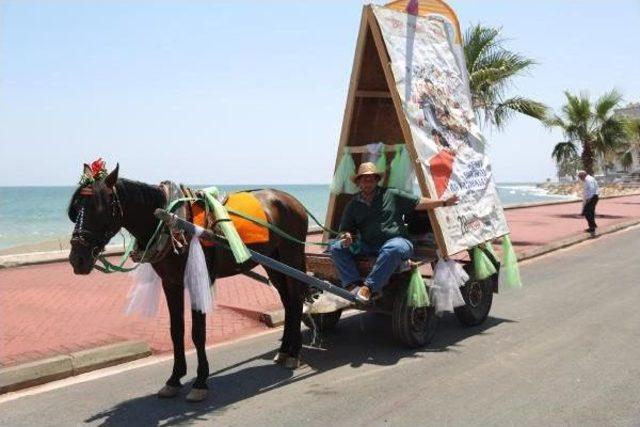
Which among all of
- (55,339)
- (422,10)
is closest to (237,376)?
(55,339)

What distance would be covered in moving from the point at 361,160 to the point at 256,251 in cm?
240

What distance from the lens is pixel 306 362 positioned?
5.67 m

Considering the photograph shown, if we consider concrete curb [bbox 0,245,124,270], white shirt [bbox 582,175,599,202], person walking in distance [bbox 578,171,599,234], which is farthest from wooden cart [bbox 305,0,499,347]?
white shirt [bbox 582,175,599,202]

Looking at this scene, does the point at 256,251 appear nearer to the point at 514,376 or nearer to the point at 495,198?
the point at 514,376

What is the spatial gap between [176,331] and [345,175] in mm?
2837

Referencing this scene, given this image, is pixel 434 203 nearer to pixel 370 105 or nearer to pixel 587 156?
pixel 370 105

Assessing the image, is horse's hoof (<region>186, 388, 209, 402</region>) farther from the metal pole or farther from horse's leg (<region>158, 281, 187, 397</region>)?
the metal pole

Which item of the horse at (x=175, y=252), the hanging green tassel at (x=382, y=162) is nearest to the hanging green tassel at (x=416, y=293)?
the horse at (x=175, y=252)

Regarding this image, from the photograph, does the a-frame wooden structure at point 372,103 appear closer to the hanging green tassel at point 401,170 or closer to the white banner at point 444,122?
the white banner at point 444,122

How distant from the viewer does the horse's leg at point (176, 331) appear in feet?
15.6

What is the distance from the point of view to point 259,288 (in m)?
9.41

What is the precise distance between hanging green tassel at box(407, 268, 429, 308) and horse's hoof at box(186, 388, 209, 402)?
2135 millimetres

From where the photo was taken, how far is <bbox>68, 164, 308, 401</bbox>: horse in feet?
13.7

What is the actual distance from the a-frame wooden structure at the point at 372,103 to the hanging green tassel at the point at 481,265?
72cm
